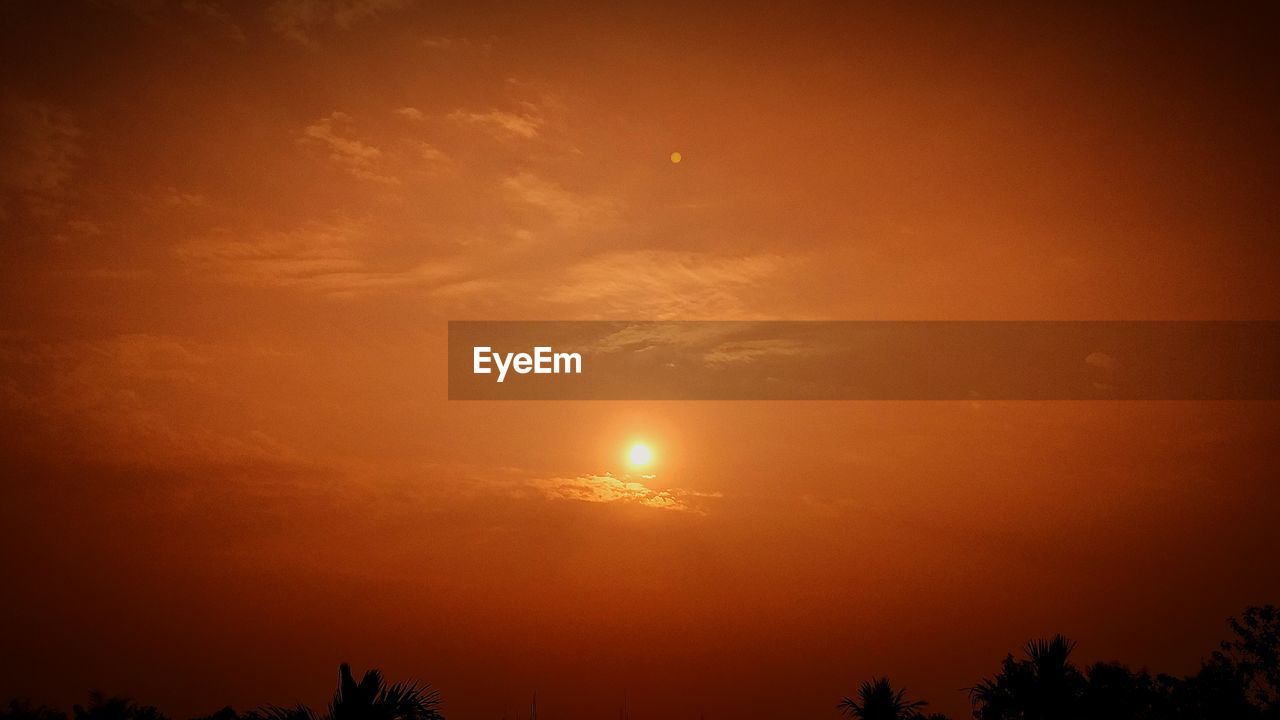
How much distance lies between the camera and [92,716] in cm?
4716

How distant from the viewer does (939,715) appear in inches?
2479

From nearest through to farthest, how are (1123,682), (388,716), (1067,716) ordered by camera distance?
1. (388,716)
2. (1067,716)
3. (1123,682)

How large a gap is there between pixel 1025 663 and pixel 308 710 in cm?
2820

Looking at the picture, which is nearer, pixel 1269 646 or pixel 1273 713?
pixel 1273 713

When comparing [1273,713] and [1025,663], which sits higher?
[1025,663]

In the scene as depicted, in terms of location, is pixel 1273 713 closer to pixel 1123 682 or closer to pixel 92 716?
pixel 1123 682

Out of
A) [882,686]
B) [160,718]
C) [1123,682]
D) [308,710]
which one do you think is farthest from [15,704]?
[1123,682]

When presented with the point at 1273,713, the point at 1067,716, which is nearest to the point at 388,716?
the point at 1067,716

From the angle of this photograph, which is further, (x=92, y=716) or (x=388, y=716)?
(x=92, y=716)

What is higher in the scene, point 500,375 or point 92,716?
point 500,375

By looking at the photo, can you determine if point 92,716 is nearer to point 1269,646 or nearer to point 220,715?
point 220,715

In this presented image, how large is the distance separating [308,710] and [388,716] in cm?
132

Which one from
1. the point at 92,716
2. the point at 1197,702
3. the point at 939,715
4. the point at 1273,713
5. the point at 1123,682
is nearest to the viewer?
the point at 1273,713

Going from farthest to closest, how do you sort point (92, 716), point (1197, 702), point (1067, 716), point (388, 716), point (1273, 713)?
point (92, 716)
point (1197, 702)
point (1273, 713)
point (1067, 716)
point (388, 716)
